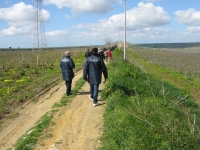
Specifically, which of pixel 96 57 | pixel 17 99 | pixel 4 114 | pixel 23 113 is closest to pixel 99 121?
pixel 96 57

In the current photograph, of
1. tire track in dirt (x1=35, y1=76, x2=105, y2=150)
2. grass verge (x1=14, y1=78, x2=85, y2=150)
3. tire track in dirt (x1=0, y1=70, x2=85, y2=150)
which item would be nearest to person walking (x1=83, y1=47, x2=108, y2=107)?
tire track in dirt (x1=35, y1=76, x2=105, y2=150)

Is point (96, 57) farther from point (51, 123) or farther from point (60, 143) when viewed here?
point (60, 143)

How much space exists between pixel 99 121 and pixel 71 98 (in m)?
2.87

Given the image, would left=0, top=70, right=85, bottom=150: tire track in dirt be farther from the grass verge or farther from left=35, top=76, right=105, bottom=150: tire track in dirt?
left=35, top=76, right=105, bottom=150: tire track in dirt

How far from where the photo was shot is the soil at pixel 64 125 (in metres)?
5.53

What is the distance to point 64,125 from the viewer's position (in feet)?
21.7

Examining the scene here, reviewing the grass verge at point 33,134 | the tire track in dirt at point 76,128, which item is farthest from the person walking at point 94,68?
the grass verge at point 33,134

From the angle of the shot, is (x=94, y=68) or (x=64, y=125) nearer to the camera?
(x=64, y=125)

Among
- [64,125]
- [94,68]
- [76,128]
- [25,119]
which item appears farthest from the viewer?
[94,68]

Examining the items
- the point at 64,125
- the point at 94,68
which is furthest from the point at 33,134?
the point at 94,68

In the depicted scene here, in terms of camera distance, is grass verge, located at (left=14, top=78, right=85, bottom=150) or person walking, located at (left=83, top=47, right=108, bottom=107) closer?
grass verge, located at (left=14, top=78, right=85, bottom=150)

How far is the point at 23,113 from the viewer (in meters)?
8.16

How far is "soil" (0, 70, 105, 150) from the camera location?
5527 mm

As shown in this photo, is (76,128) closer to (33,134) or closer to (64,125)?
(64,125)
